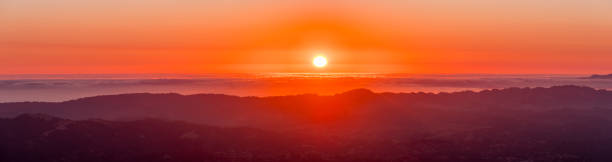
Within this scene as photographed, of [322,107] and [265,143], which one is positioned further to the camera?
[322,107]

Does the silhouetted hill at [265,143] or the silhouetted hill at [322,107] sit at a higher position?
the silhouetted hill at [322,107]

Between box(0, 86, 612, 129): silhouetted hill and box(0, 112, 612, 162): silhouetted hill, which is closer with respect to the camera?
box(0, 112, 612, 162): silhouetted hill

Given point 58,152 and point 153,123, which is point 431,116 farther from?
point 58,152

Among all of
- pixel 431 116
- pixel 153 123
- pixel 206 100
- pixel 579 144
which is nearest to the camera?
pixel 579 144

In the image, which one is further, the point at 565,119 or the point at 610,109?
the point at 610,109

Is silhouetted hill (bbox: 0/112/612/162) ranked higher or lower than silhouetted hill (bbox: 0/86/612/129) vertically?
lower

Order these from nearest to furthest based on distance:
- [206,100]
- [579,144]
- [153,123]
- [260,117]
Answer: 1. [579,144]
2. [153,123]
3. [260,117]
4. [206,100]

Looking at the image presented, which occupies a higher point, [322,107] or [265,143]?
[322,107]

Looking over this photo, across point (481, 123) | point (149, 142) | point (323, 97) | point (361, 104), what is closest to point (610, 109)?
point (481, 123)

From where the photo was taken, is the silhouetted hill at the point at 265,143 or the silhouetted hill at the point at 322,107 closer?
the silhouetted hill at the point at 265,143
